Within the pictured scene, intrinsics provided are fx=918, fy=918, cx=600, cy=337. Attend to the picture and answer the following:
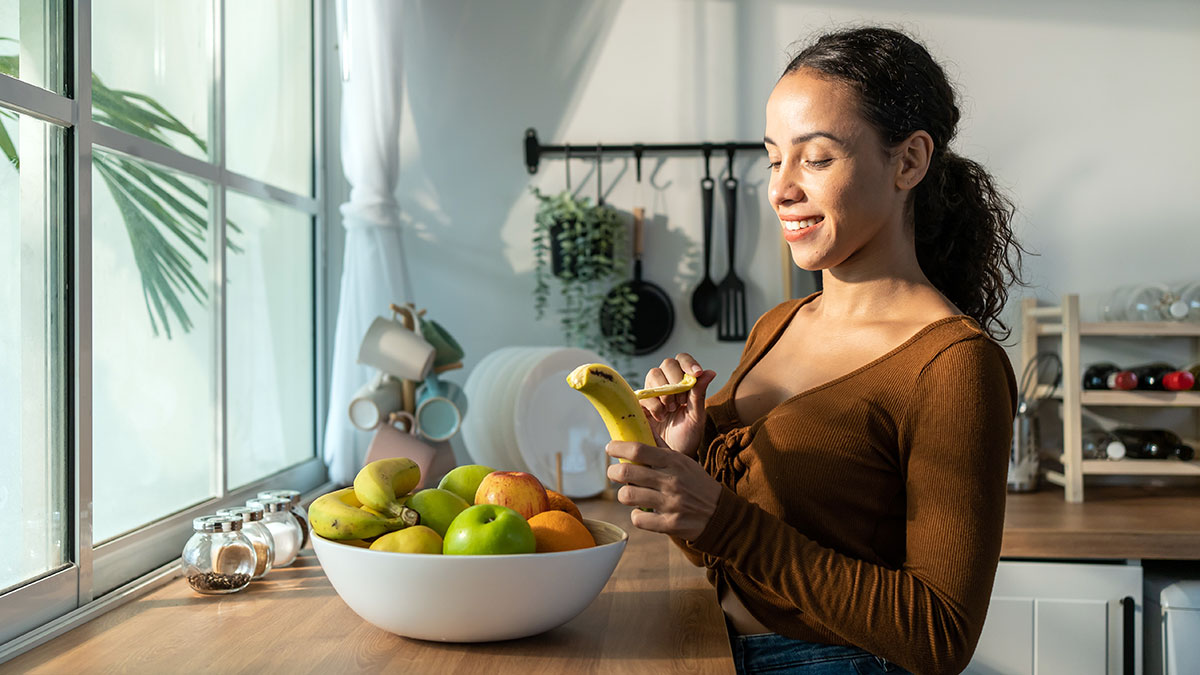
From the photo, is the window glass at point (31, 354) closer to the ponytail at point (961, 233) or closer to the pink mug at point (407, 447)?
the pink mug at point (407, 447)

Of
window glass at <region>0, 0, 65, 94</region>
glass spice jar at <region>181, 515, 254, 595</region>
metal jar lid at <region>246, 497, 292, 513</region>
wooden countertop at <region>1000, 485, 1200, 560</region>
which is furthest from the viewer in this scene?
wooden countertop at <region>1000, 485, 1200, 560</region>

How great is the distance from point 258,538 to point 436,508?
0.39 meters

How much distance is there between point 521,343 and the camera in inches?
91.0

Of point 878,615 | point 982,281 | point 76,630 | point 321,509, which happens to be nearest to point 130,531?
point 76,630

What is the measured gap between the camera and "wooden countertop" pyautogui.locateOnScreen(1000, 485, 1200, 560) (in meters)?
1.73

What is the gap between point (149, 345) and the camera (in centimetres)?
143

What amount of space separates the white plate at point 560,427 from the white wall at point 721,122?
354 mm

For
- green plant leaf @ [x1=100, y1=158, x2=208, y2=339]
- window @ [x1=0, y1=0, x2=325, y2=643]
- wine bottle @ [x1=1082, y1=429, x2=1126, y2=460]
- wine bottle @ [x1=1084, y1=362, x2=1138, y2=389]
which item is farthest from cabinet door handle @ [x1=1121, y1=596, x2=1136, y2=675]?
green plant leaf @ [x1=100, y1=158, x2=208, y2=339]

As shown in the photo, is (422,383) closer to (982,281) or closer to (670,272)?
(670,272)

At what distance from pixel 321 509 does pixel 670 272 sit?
1458mm

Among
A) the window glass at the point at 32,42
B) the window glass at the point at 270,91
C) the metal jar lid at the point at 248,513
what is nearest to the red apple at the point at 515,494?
the metal jar lid at the point at 248,513

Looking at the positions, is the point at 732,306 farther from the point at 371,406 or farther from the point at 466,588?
the point at 466,588

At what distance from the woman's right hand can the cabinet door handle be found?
1170 mm

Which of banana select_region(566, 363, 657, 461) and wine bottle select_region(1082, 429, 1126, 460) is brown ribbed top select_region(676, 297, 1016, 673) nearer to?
banana select_region(566, 363, 657, 461)
